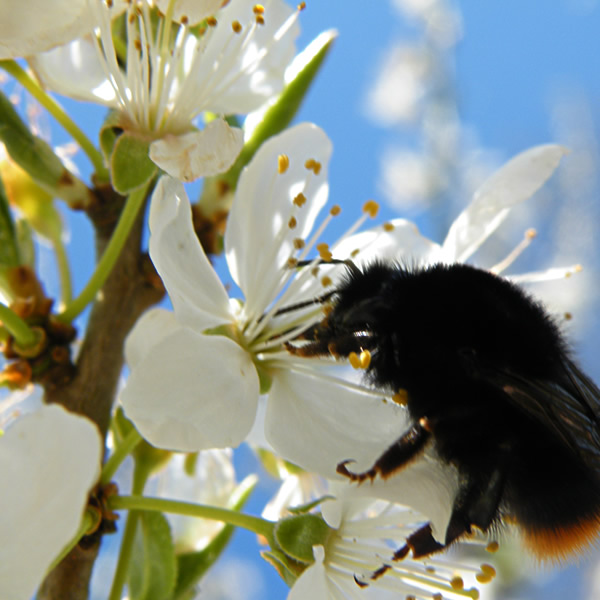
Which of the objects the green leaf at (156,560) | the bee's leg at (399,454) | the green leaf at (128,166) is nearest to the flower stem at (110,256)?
the green leaf at (128,166)

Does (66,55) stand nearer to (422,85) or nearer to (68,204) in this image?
(68,204)

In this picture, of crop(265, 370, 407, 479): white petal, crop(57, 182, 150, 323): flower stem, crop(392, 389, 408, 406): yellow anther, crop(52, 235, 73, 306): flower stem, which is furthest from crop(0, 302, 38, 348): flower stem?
crop(392, 389, 408, 406): yellow anther

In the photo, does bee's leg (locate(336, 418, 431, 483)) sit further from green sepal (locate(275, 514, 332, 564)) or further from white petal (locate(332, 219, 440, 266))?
white petal (locate(332, 219, 440, 266))

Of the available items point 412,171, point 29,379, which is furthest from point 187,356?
point 412,171

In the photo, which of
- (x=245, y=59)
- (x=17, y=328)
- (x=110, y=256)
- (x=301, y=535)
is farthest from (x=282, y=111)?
(x=301, y=535)

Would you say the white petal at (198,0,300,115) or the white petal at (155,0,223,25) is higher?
the white petal at (155,0,223,25)

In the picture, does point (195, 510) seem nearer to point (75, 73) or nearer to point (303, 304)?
point (303, 304)
